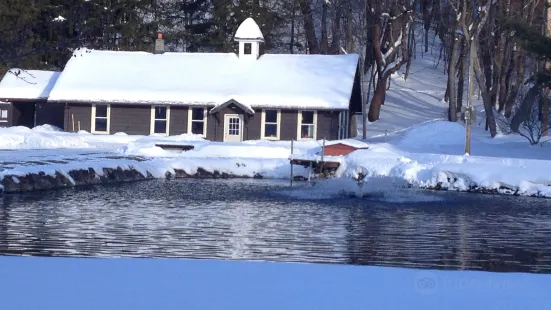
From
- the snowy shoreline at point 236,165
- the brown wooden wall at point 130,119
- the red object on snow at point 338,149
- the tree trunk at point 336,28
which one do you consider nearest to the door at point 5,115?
the brown wooden wall at point 130,119

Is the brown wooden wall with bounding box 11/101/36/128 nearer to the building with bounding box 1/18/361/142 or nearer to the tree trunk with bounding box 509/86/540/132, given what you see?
the building with bounding box 1/18/361/142

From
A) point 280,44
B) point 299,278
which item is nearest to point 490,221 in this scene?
point 299,278

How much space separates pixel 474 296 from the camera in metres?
10.1

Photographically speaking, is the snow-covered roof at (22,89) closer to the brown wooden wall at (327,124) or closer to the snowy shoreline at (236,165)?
the snowy shoreline at (236,165)

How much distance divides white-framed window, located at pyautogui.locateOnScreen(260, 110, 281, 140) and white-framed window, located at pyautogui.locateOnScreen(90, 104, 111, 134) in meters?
8.42

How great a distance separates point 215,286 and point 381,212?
12.3m

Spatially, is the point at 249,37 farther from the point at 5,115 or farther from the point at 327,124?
the point at 5,115

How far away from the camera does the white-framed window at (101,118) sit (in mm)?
49344

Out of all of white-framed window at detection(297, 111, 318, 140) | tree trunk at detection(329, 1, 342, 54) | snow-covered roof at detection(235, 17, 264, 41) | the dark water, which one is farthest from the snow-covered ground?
tree trunk at detection(329, 1, 342, 54)

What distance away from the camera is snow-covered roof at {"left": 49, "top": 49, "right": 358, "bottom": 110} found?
47.8 m

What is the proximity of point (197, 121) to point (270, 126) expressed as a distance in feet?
12.9

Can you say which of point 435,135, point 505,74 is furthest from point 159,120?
point 505,74

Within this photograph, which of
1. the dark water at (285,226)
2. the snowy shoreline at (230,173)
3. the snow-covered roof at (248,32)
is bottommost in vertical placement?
the dark water at (285,226)

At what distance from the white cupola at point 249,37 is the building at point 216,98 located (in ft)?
0.28
